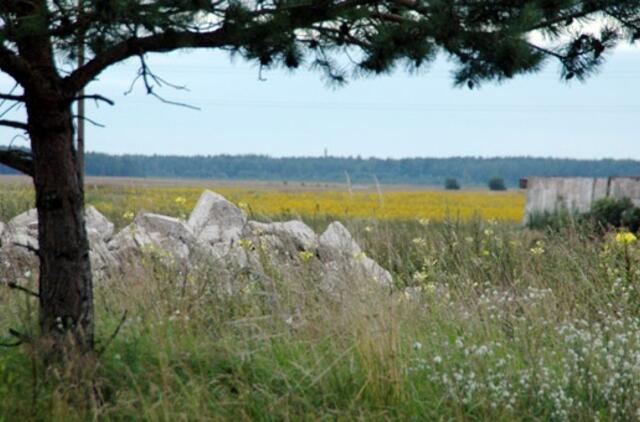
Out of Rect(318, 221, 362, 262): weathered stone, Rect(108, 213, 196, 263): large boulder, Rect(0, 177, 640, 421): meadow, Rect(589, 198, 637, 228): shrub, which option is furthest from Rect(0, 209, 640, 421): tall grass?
Rect(589, 198, 637, 228): shrub

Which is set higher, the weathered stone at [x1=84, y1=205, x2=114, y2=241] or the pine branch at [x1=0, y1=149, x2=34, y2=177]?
the pine branch at [x1=0, y1=149, x2=34, y2=177]

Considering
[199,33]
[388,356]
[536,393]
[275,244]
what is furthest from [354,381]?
[275,244]

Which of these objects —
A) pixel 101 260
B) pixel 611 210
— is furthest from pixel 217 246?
pixel 611 210

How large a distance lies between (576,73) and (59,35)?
297 cm

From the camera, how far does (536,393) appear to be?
6.03 metres

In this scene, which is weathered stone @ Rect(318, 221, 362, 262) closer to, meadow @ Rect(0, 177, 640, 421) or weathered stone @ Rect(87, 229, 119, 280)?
weathered stone @ Rect(87, 229, 119, 280)

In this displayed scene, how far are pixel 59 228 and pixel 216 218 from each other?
656cm

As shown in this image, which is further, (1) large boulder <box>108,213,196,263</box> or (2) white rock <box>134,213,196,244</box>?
(2) white rock <box>134,213,196,244</box>

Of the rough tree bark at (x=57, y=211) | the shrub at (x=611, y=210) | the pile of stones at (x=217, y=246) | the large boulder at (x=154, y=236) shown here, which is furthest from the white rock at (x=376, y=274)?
the shrub at (x=611, y=210)

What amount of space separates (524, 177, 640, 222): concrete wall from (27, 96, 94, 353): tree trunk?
19.1 metres

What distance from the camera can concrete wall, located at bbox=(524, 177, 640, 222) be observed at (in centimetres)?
2477

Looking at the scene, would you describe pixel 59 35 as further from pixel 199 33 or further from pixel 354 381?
pixel 354 381

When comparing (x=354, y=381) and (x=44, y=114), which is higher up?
(x=44, y=114)

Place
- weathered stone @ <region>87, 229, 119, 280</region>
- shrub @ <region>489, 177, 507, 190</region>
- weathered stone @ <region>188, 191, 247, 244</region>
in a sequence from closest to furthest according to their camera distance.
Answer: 1. weathered stone @ <region>87, 229, 119, 280</region>
2. weathered stone @ <region>188, 191, 247, 244</region>
3. shrub @ <region>489, 177, 507, 190</region>
